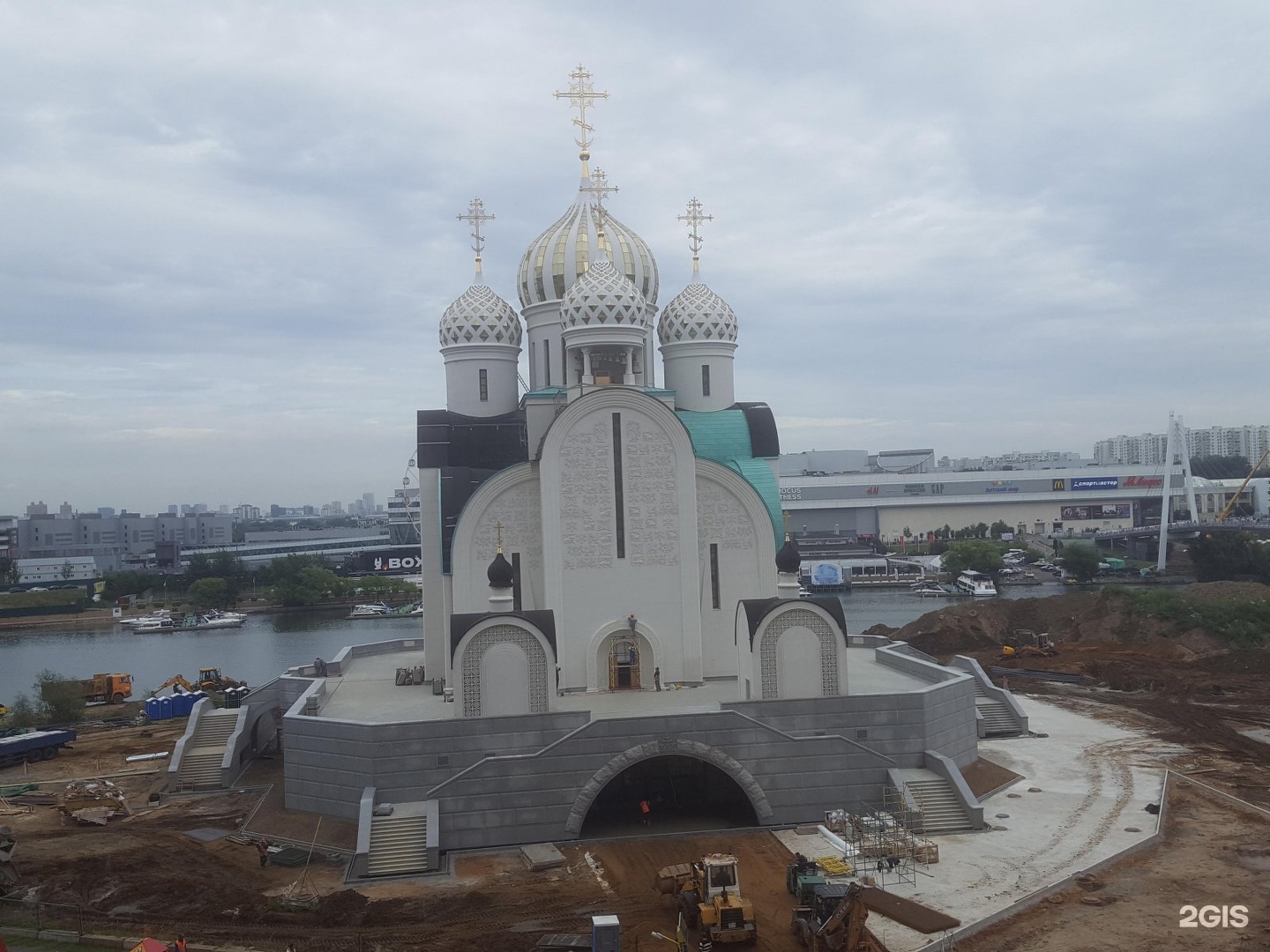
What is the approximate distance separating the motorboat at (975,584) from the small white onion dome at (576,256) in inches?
1561

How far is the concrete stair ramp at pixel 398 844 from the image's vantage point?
15.2 m

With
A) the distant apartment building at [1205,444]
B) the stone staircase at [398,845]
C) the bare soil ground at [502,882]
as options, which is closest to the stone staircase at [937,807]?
the bare soil ground at [502,882]

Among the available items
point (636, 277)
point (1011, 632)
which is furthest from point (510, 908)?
point (1011, 632)

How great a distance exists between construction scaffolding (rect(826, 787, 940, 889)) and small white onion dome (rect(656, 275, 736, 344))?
1117cm

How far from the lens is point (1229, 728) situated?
2253 centimetres

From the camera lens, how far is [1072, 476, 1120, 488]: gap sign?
→ 81.1 m

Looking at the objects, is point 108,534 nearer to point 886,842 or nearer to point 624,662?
point 624,662

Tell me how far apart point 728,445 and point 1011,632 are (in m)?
19.9

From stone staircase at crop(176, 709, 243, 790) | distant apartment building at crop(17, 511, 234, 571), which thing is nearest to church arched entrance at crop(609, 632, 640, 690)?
stone staircase at crop(176, 709, 243, 790)

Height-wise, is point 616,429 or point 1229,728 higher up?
point 616,429

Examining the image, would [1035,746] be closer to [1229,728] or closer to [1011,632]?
[1229,728]

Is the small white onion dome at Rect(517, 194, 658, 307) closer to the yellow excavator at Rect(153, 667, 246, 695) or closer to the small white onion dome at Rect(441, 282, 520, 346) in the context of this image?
the small white onion dome at Rect(441, 282, 520, 346)

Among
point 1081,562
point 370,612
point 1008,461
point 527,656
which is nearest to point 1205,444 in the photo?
point 1008,461

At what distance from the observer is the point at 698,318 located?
24281 mm
